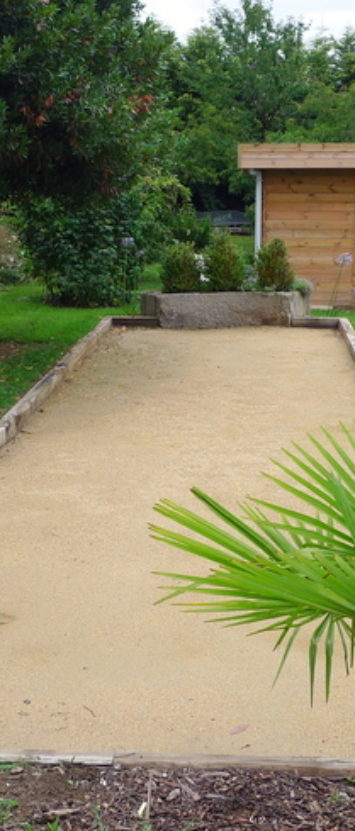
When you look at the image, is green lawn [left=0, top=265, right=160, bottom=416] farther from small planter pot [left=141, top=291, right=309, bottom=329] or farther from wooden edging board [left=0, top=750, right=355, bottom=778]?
wooden edging board [left=0, top=750, right=355, bottom=778]

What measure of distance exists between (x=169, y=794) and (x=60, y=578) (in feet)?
7.39

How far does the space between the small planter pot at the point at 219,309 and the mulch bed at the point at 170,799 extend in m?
12.9

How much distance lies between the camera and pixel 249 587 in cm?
128

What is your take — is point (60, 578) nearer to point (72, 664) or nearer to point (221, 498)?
point (72, 664)

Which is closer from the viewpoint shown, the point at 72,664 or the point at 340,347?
the point at 72,664

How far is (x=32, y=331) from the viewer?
14406 mm

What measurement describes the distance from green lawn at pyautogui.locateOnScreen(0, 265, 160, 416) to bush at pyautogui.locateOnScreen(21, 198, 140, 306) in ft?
1.45

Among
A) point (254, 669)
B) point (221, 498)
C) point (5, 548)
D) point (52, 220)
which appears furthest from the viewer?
point (52, 220)

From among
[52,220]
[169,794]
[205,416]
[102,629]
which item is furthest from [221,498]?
[52,220]

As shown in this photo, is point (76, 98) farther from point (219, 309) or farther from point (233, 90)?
point (233, 90)

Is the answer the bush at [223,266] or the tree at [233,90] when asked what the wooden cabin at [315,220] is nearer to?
the bush at [223,266]

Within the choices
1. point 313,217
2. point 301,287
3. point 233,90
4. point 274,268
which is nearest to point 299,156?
point 313,217

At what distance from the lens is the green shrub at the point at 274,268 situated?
52.1ft

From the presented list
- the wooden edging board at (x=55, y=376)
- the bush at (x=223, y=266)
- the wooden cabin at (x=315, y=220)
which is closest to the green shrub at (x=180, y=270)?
the bush at (x=223, y=266)
